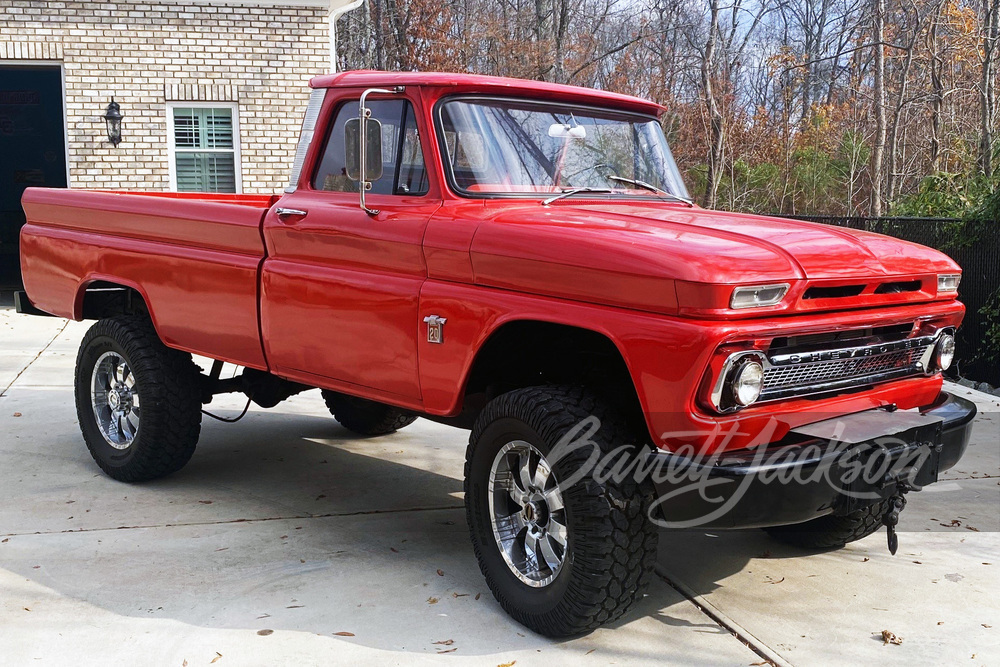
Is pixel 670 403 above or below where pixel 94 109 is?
below

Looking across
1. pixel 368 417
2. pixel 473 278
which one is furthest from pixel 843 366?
pixel 368 417

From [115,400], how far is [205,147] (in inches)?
333

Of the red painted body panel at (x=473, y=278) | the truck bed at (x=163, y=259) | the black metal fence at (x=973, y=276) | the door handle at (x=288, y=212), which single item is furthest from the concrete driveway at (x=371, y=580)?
the black metal fence at (x=973, y=276)

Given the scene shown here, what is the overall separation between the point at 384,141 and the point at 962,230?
6572mm

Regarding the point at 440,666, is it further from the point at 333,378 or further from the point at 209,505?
the point at 209,505

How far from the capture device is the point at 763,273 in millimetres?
3377

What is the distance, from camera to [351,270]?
14.6 feet

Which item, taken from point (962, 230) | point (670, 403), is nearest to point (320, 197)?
point (670, 403)

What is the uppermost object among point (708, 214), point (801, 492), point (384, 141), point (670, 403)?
point (384, 141)

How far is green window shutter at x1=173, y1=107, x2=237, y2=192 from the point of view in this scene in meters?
13.7

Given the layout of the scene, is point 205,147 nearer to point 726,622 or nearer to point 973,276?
point 973,276

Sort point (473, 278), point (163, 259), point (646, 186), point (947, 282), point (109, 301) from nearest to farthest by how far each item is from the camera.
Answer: point (473, 278) < point (947, 282) < point (646, 186) < point (163, 259) < point (109, 301)

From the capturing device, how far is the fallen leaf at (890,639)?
3793 mm

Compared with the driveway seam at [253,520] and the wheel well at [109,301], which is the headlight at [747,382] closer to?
the driveway seam at [253,520]
